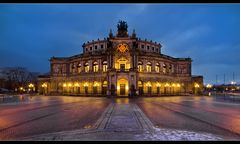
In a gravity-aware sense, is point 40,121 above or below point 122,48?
below

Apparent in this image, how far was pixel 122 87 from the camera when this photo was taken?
58781mm

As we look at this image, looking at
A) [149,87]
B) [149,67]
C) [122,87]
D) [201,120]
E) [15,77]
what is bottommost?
[201,120]

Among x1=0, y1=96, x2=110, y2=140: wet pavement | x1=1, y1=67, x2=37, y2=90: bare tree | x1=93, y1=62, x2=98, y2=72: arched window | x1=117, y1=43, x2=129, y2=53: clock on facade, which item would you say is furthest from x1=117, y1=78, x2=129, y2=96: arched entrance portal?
x1=1, y1=67, x2=37, y2=90: bare tree

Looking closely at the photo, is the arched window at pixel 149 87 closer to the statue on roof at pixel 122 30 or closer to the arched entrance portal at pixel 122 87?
the arched entrance portal at pixel 122 87

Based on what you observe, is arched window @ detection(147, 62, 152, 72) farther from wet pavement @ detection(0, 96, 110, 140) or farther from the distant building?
wet pavement @ detection(0, 96, 110, 140)

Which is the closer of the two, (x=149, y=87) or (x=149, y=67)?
(x=149, y=87)

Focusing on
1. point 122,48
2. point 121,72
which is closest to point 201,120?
point 121,72

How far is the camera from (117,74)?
57844 mm

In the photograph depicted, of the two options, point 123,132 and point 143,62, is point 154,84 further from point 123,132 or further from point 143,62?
point 123,132

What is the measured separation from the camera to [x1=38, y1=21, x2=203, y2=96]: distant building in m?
58.5

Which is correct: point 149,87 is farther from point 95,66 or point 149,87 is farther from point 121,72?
point 95,66

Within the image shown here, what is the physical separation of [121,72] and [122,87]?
15.5 ft

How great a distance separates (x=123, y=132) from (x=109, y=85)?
47948mm

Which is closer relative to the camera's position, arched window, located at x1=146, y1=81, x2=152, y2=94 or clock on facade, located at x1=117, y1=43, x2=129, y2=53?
clock on facade, located at x1=117, y1=43, x2=129, y2=53
